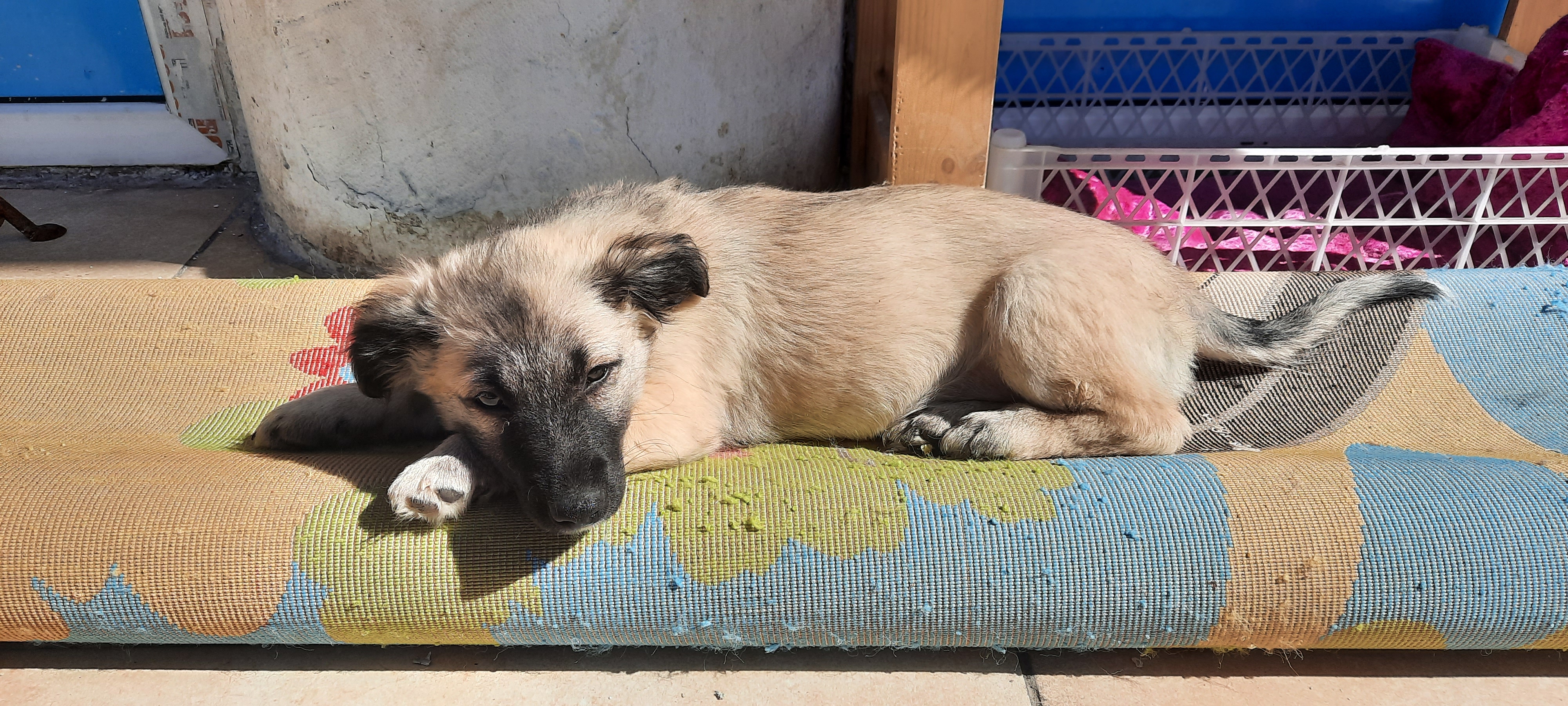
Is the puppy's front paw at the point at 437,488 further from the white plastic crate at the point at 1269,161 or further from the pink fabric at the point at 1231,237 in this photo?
the pink fabric at the point at 1231,237

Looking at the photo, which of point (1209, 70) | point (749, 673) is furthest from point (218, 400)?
point (1209, 70)

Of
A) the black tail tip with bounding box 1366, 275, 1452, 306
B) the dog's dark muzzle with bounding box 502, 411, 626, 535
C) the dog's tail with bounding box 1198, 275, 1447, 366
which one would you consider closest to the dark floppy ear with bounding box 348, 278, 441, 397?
the dog's dark muzzle with bounding box 502, 411, 626, 535

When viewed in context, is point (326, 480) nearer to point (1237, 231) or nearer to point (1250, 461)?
point (1250, 461)

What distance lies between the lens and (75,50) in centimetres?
652

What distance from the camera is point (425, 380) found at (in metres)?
2.80

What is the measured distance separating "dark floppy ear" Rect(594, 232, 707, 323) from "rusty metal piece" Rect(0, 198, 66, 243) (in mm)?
5037

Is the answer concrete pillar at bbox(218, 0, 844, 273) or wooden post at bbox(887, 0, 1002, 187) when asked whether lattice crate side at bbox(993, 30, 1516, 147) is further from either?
wooden post at bbox(887, 0, 1002, 187)

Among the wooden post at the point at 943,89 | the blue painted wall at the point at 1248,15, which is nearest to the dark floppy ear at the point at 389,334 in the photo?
the wooden post at the point at 943,89

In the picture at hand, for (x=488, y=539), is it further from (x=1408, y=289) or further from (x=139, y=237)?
(x=139, y=237)

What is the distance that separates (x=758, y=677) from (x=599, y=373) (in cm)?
100

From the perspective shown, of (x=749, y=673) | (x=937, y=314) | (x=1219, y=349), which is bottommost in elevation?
(x=749, y=673)

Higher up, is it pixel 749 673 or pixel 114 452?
pixel 114 452

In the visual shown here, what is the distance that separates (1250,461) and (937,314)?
1.12 metres

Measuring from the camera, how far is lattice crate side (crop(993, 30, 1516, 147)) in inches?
249
